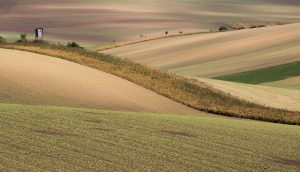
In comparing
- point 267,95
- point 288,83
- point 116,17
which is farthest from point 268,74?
point 116,17

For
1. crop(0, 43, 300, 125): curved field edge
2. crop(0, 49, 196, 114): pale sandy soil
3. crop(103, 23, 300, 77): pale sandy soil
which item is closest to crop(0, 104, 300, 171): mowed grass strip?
crop(0, 49, 196, 114): pale sandy soil

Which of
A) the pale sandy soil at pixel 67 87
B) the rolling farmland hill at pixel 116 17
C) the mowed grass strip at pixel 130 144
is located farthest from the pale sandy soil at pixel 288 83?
the rolling farmland hill at pixel 116 17

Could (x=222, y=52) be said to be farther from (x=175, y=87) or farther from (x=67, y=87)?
(x=67, y=87)

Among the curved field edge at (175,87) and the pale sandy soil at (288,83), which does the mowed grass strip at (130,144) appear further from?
the pale sandy soil at (288,83)

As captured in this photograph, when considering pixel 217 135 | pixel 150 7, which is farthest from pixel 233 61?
pixel 150 7

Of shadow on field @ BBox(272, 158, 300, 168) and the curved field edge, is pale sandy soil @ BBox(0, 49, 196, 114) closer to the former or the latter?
the curved field edge
